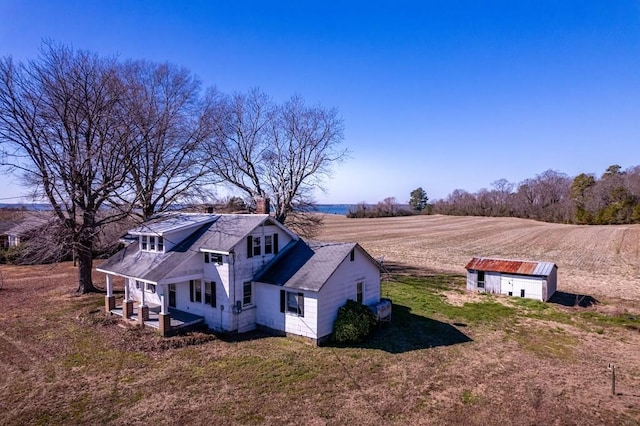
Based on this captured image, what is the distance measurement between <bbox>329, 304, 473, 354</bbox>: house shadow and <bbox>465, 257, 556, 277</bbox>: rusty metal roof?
953 centimetres

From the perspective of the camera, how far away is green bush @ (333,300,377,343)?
1772cm

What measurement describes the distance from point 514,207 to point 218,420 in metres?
119

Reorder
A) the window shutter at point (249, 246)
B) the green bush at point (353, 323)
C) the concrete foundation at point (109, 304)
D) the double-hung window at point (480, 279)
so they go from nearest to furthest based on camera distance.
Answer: the green bush at point (353, 323)
the window shutter at point (249, 246)
the concrete foundation at point (109, 304)
the double-hung window at point (480, 279)

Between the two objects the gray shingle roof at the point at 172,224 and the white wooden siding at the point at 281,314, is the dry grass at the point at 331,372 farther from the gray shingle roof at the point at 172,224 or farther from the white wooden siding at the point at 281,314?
the gray shingle roof at the point at 172,224

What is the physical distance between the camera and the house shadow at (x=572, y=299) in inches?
1011

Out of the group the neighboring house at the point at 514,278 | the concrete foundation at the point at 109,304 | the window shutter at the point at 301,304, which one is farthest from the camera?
the neighboring house at the point at 514,278

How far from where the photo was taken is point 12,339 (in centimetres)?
1739

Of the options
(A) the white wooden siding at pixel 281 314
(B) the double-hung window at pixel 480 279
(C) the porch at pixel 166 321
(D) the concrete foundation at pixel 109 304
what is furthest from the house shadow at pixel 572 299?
(D) the concrete foundation at pixel 109 304

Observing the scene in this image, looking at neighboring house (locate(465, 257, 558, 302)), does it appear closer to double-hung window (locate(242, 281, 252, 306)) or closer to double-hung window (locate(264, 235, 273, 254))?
double-hung window (locate(264, 235, 273, 254))

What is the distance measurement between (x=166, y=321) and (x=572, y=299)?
27.2 meters

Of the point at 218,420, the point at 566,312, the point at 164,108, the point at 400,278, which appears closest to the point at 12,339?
the point at 218,420

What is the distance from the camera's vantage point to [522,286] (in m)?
27.5

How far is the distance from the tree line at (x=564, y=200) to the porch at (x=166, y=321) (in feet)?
304

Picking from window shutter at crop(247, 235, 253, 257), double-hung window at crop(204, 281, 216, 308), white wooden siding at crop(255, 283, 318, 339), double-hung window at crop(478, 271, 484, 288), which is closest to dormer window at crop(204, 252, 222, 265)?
double-hung window at crop(204, 281, 216, 308)
